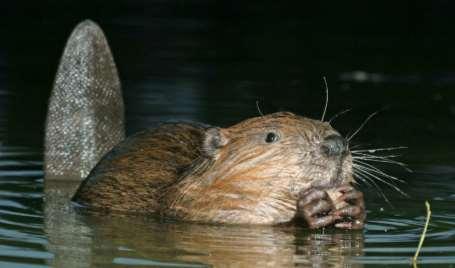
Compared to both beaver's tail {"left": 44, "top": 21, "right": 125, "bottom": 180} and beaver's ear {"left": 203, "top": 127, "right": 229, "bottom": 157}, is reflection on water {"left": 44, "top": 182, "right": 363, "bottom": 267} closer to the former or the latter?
beaver's ear {"left": 203, "top": 127, "right": 229, "bottom": 157}

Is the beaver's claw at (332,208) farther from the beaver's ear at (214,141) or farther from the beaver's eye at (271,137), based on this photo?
the beaver's ear at (214,141)

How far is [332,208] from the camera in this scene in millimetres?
7914

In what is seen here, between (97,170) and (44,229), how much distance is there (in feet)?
2.91

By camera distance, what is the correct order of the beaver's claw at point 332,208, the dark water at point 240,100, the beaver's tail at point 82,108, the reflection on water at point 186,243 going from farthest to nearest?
the beaver's tail at point 82,108, the beaver's claw at point 332,208, the dark water at point 240,100, the reflection on water at point 186,243

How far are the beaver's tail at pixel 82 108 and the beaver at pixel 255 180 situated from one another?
115cm

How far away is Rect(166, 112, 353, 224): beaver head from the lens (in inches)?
311

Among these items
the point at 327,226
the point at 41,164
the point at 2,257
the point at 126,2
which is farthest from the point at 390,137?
the point at 126,2

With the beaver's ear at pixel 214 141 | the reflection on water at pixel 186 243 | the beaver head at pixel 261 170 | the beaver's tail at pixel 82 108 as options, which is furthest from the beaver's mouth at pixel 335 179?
the beaver's tail at pixel 82 108

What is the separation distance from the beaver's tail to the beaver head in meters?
1.63

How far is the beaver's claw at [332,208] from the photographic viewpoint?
7.82m

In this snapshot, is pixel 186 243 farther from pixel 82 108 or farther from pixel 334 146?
pixel 82 108

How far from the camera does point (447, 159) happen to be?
35.1ft

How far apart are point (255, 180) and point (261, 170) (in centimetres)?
6

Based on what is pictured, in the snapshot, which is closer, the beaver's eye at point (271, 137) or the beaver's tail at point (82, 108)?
the beaver's eye at point (271, 137)
